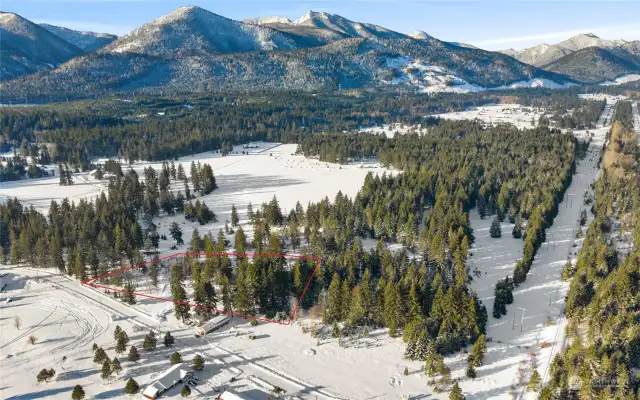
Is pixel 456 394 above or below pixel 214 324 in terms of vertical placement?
below

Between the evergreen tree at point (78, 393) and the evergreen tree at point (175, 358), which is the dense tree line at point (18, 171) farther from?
the evergreen tree at point (175, 358)

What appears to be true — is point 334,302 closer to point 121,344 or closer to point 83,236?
point 121,344

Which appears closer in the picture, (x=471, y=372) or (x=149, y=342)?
(x=471, y=372)

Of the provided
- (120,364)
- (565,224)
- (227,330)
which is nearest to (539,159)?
(565,224)

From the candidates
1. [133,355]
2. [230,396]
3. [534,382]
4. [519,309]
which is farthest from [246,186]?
[534,382]

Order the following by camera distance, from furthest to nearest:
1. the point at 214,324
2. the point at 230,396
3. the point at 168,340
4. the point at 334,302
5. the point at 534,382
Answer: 1. the point at 334,302
2. the point at 214,324
3. the point at 168,340
4. the point at 534,382
5. the point at 230,396

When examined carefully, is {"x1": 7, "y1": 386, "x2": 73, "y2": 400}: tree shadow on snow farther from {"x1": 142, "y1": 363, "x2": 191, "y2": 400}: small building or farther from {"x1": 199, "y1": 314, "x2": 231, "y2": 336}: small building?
{"x1": 199, "y1": 314, "x2": 231, "y2": 336}: small building
